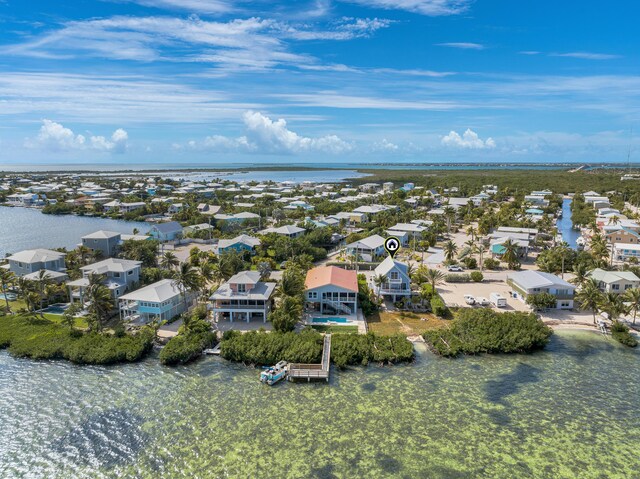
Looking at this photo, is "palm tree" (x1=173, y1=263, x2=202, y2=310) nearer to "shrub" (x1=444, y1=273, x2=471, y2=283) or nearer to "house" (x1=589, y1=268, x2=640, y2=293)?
"shrub" (x1=444, y1=273, x2=471, y2=283)

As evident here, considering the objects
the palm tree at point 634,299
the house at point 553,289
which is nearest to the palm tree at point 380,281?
the house at point 553,289

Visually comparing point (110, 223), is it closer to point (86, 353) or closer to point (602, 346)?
point (86, 353)

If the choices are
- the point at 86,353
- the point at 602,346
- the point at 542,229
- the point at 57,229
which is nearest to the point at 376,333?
the point at 602,346

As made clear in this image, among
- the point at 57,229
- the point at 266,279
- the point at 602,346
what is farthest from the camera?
the point at 57,229

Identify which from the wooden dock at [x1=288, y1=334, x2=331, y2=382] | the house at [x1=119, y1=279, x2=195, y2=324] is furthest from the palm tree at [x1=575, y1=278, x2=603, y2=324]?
the house at [x1=119, y1=279, x2=195, y2=324]

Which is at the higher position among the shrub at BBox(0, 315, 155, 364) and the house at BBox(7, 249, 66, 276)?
the house at BBox(7, 249, 66, 276)

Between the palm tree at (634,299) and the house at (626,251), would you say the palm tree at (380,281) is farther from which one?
the house at (626,251)

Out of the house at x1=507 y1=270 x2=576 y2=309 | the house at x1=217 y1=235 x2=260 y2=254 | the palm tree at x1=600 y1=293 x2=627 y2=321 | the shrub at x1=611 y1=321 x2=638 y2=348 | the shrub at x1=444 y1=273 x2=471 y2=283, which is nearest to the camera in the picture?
the shrub at x1=611 y1=321 x2=638 y2=348
